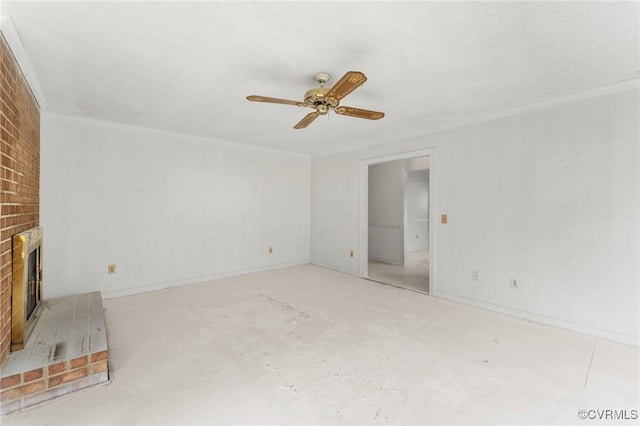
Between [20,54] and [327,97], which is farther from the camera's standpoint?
[327,97]

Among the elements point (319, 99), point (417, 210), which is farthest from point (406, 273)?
point (319, 99)

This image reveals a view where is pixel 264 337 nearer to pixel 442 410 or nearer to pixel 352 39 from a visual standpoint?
pixel 442 410

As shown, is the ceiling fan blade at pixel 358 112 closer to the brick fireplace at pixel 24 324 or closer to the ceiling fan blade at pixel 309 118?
the ceiling fan blade at pixel 309 118

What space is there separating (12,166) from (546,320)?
4.67 m

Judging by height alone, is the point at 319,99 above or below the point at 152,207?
above

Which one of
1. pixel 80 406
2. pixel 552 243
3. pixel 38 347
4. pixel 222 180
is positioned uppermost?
pixel 222 180

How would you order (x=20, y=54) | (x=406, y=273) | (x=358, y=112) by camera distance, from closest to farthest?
(x=20, y=54), (x=358, y=112), (x=406, y=273)

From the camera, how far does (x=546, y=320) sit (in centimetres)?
Answer: 287

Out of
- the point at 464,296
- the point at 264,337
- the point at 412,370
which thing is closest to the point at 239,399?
the point at 264,337

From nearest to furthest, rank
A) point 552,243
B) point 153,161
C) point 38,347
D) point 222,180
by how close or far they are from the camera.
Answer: point 38,347 < point 552,243 < point 153,161 < point 222,180

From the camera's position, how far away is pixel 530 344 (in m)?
2.44

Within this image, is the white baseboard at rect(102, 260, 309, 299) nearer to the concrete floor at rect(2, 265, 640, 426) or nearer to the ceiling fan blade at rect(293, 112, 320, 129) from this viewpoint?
the concrete floor at rect(2, 265, 640, 426)

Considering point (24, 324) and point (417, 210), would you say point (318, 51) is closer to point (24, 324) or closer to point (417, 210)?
point (24, 324)

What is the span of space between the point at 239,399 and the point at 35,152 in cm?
315
